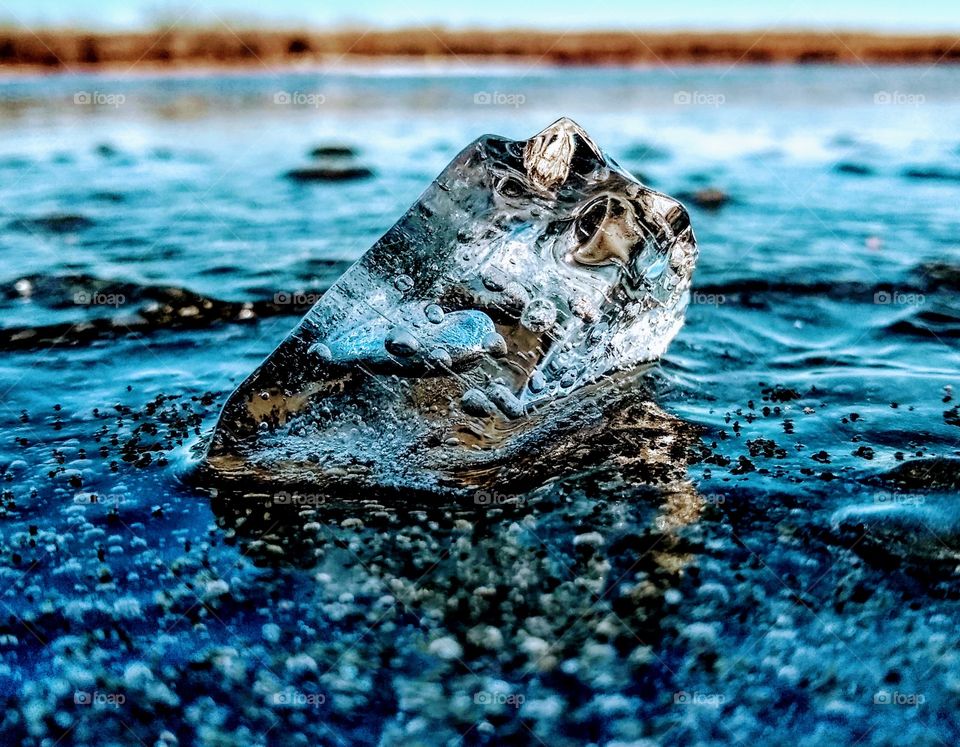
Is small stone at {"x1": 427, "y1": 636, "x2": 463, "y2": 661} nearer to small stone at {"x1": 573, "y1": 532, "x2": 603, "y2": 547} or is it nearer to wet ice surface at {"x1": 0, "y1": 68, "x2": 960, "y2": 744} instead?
wet ice surface at {"x1": 0, "y1": 68, "x2": 960, "y2": 744}

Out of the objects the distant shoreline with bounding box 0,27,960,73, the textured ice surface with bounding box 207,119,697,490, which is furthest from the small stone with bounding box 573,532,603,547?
the distant shoreline with bounding box 0,27,960,73

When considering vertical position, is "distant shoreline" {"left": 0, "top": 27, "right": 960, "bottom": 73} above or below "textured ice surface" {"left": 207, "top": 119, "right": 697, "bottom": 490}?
above

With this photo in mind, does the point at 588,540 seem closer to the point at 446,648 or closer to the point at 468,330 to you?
the point at 446,648

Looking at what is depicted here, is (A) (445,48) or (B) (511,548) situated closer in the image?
(B) (511,548)

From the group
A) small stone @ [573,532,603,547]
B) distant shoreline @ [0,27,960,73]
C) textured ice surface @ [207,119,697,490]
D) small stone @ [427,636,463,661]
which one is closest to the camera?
small stone @ [427,636,463,661]

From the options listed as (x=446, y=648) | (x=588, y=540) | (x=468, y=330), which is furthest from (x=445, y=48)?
(x=446, y=648)

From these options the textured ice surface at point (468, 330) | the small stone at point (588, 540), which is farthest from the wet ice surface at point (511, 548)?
the textured ice surface at point (468, 330)
